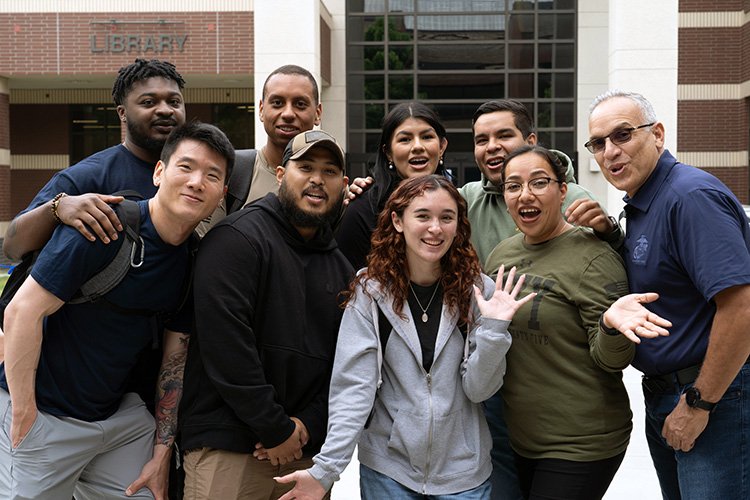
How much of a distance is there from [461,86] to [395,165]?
17.8 m

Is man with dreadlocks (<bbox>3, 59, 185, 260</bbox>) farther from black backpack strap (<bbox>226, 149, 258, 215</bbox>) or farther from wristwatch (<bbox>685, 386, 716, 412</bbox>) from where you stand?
wristwatch (<bbox>685, 386, 716, 412</bbox>)

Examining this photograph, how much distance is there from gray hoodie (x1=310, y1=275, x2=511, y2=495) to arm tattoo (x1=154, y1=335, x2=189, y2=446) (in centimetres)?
90

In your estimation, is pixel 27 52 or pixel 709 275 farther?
pixel 27 52

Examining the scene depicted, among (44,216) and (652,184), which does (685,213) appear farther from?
(44,216)

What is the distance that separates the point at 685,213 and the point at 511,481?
1612mm

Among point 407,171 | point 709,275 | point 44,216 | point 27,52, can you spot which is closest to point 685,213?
point 709,275

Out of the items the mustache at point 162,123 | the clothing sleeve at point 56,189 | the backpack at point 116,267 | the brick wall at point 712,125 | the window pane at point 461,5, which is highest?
the window pane at point 461,5

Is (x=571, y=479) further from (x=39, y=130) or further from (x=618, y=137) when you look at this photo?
(x=39, y=130)

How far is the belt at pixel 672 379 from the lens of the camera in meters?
2.75

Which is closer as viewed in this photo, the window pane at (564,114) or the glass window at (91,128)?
the window pane at (564,114)

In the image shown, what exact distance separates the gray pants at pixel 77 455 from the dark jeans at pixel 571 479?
6.26ft

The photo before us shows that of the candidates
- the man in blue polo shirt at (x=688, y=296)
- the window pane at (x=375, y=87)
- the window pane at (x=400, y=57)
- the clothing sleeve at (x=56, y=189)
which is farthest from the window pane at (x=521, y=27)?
the clothing sleeve at (x=56, y=189)

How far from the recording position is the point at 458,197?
2959 mm

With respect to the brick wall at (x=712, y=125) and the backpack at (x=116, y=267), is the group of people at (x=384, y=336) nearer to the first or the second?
the backpack at (x=116, y=267)
